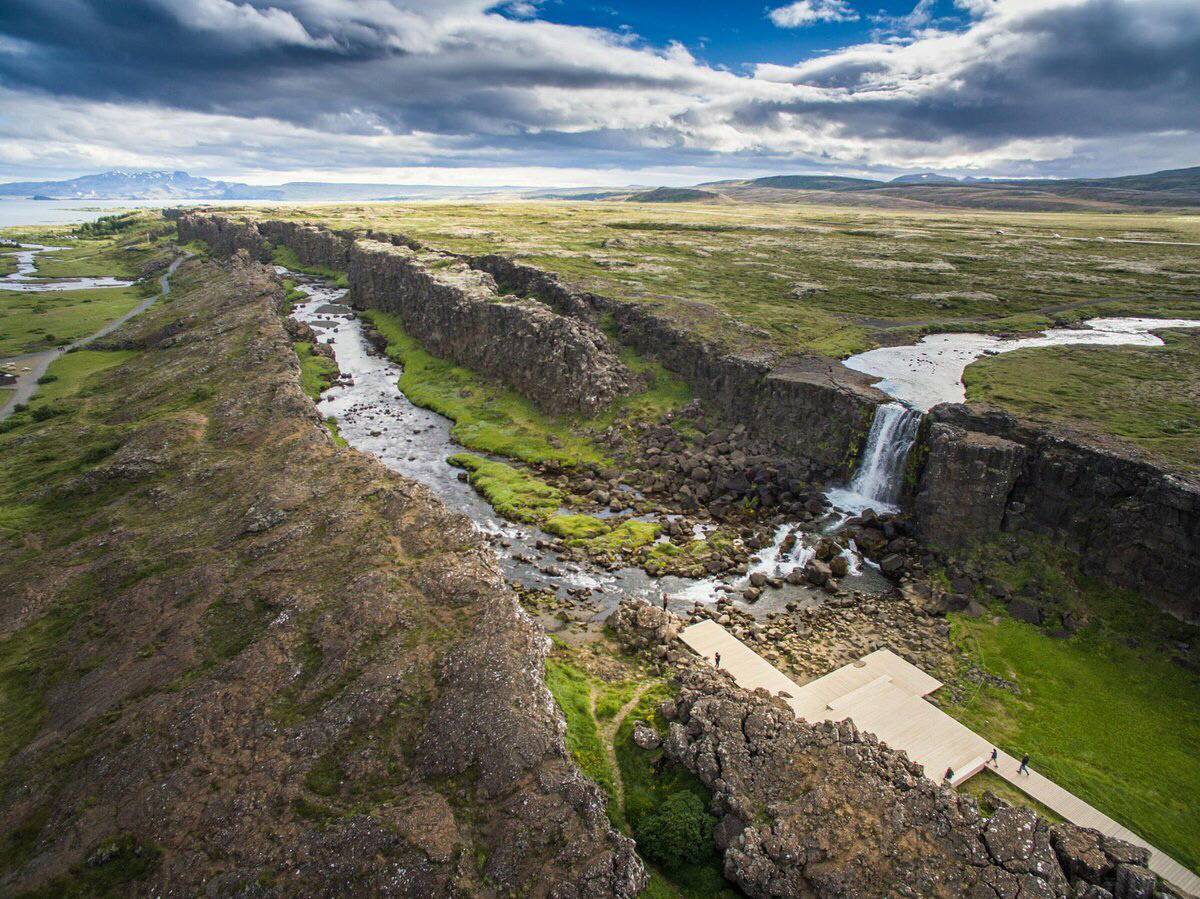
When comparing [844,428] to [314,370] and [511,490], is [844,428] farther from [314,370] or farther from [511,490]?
[314,370]

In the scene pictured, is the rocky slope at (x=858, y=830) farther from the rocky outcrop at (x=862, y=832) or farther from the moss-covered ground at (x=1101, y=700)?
the moss-covered ground at (x=1101, y=700)

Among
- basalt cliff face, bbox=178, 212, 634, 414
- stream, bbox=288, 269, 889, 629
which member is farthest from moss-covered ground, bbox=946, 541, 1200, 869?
basalt cliff face, bbox=178, 212, 634, 414

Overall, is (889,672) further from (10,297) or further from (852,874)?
(10,297)

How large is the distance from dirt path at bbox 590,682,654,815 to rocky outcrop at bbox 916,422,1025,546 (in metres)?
32.7

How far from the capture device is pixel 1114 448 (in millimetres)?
51062

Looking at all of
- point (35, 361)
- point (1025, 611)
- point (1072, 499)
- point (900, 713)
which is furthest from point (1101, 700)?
point (35, 361)

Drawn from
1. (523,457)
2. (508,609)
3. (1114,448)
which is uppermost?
(1114,448)

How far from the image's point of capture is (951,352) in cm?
8250

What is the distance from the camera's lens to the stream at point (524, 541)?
2101 inches

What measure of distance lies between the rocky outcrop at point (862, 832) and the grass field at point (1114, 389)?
117 feet

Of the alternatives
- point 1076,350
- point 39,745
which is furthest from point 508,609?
point 1076,350

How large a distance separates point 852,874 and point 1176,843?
19.4m

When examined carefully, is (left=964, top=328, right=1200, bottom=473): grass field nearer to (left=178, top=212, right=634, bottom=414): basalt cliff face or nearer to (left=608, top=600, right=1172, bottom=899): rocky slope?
(left=608, top=600, right=1172, bottom=899): rocky slope

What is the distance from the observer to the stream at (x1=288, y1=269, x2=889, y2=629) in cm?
5338
